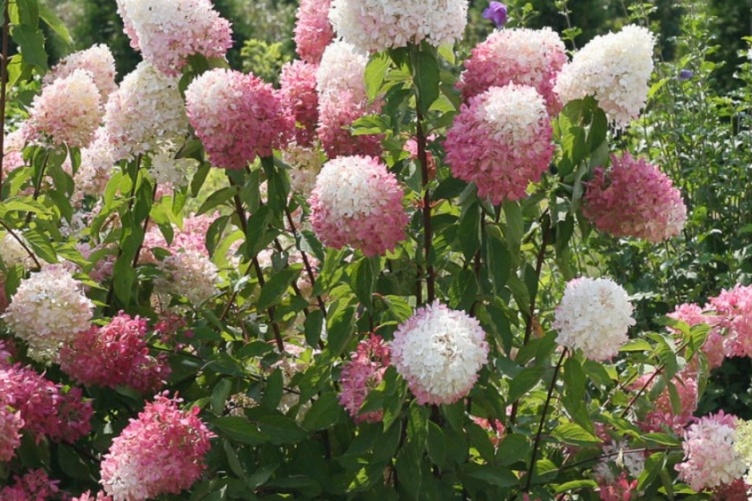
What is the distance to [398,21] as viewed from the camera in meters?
2.13

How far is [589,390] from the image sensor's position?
3.81 m

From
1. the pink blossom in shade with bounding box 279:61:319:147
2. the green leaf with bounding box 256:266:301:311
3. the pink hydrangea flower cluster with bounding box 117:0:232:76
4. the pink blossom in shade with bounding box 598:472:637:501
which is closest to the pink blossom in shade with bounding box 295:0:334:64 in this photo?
the pink blossom in shade with bounding box 279:61:319:147

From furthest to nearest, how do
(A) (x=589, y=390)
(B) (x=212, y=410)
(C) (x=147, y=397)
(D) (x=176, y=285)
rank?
1. (A) (x=589, y=390)
2. (D) (x=176, y=285)
3. (C) (x=147, y=397)
4. (B) (x=212, y=410)

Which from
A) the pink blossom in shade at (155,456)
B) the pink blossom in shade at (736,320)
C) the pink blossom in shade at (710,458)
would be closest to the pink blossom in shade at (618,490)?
the pink blossom in shade at (710,458)

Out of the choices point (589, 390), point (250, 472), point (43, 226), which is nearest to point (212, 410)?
point (250, 472)

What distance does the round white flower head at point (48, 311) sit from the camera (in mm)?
2414

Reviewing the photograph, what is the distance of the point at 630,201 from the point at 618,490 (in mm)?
642

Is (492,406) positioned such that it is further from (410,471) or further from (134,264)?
(134,264)

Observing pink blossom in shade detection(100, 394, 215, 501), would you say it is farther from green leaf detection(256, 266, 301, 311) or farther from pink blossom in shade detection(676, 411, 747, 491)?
pink blossom in shade detection(676, 411, 747, 491)

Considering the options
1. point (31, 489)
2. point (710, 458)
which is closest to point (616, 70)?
point (710, 458)

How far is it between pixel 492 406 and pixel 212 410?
54cm

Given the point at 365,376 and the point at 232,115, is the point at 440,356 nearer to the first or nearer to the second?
the point at 365,376

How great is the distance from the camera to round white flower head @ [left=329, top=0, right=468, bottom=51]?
212cm

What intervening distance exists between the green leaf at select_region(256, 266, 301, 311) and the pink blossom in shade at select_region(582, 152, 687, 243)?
1.87ft
